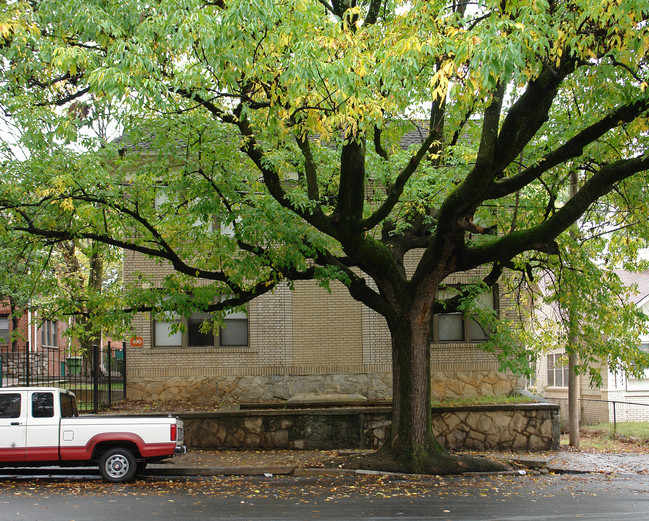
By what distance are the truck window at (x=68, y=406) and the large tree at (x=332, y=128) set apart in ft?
7.89

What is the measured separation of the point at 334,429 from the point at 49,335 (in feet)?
91.3

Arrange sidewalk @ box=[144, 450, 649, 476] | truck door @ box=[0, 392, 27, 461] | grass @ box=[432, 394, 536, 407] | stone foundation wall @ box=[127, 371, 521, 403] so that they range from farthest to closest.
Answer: stone foundation wall @ box=[127, 371, 521, 403]
grass @ box=[432, 394, 536, 407]
sidewalk @ box=[144, 450, 649, 476]
truck door @ box=[0, 392, 27, 461]

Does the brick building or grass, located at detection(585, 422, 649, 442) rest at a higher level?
the brick building

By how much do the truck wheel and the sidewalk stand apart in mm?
1113

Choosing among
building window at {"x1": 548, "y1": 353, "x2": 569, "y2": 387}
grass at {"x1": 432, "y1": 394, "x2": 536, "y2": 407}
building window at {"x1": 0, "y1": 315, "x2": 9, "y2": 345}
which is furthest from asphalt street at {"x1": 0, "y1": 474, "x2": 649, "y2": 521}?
building window at {"x1": 0, "y1": 315, "x2": 9, "y2": 345}

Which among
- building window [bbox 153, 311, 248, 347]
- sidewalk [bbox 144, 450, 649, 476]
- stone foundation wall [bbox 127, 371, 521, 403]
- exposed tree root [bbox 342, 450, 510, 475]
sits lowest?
sidewalk [bbox 144, 450, 649, 476]

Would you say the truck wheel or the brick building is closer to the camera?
the truck wheel

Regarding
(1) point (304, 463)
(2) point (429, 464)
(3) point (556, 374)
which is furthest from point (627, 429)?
(1) point (304, 463)

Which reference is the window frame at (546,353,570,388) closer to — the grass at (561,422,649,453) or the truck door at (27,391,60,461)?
the grass at (561,422,649,453)

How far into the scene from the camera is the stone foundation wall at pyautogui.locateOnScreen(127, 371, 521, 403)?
19.3 metres

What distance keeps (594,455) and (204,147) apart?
35.2 feet

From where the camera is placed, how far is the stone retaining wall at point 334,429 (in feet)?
50.0

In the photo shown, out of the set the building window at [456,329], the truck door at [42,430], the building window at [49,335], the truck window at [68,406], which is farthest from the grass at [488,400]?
the building window at [49,335]

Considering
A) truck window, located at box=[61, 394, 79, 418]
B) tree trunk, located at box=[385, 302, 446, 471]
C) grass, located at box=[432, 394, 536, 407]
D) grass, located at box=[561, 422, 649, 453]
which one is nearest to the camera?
truck window, located at box=[61, 394, 79, 418]
